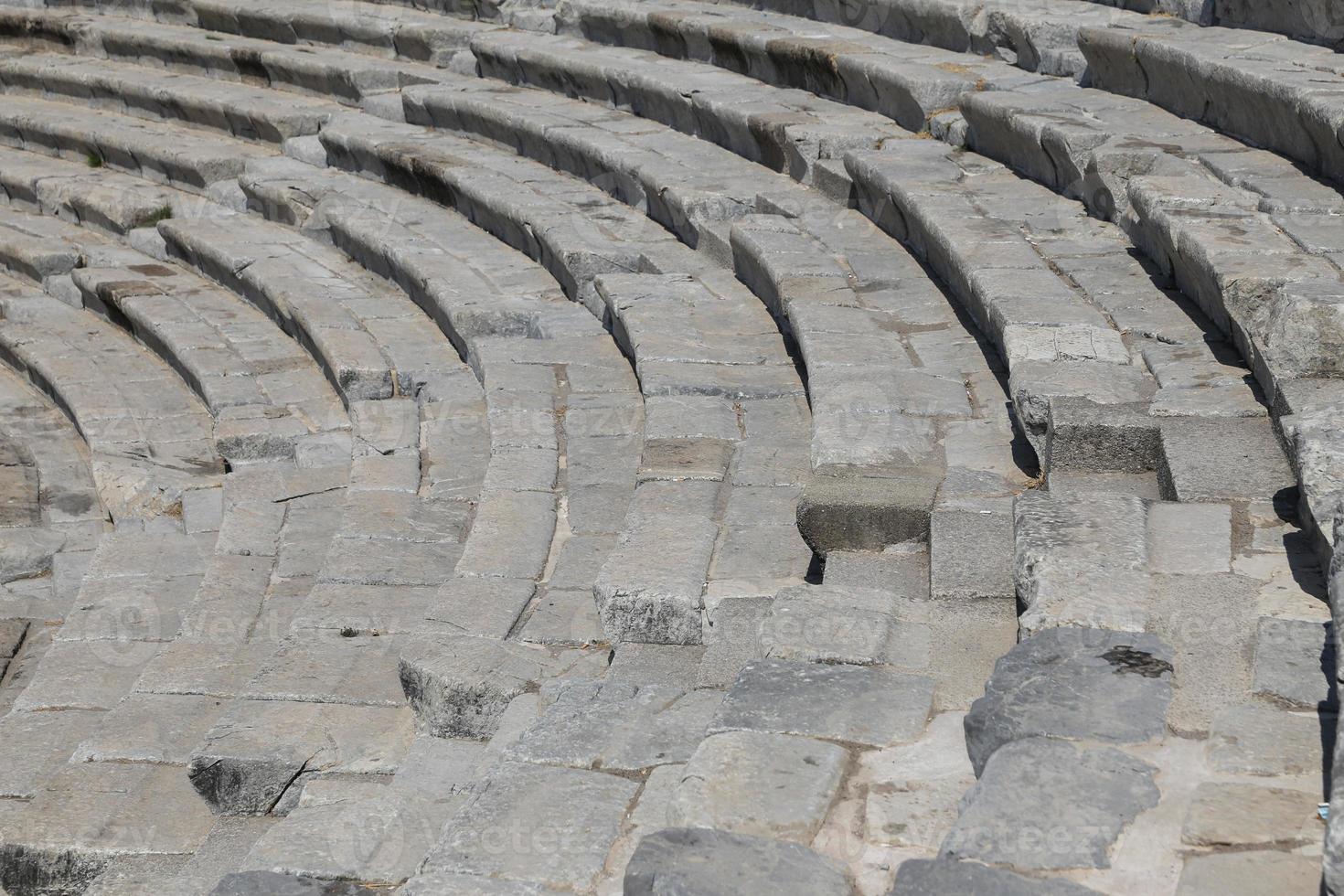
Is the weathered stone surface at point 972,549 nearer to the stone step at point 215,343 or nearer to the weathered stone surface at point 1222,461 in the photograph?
the weathered stone surface at point 1222,461

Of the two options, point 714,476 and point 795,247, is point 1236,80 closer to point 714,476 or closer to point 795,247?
point 795,247

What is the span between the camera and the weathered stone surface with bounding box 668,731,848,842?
3.03 meters

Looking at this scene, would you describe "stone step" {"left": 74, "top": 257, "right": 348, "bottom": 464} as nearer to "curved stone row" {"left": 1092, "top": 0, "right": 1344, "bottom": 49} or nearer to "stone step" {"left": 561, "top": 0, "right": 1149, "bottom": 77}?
"stone step" {"left": 561, "top": 0, "right": 1149, "bottom": 77}

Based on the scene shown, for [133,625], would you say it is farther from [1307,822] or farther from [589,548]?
[1307,822]

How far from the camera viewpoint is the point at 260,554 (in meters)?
6.46

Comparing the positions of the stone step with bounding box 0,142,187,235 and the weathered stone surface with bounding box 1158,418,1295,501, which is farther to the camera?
the stone step with bounding box 0,142,187,235

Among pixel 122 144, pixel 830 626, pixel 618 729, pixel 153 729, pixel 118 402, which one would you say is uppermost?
pixel 830 626

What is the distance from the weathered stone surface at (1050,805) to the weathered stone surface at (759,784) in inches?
13.6

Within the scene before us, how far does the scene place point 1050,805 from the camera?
2.83m

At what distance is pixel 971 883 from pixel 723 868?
0.44 meters

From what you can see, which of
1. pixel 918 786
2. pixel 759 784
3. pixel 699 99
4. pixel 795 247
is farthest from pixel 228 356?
pixel 918 786

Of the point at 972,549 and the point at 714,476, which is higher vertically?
the point at 972,549

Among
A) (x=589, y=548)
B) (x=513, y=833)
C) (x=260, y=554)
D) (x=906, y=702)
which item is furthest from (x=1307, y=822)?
(x=260, y=554)

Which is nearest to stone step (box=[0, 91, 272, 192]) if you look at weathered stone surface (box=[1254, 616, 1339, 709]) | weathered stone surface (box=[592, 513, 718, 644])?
weathered stone surface (box=[592, 513, 718, 644])
